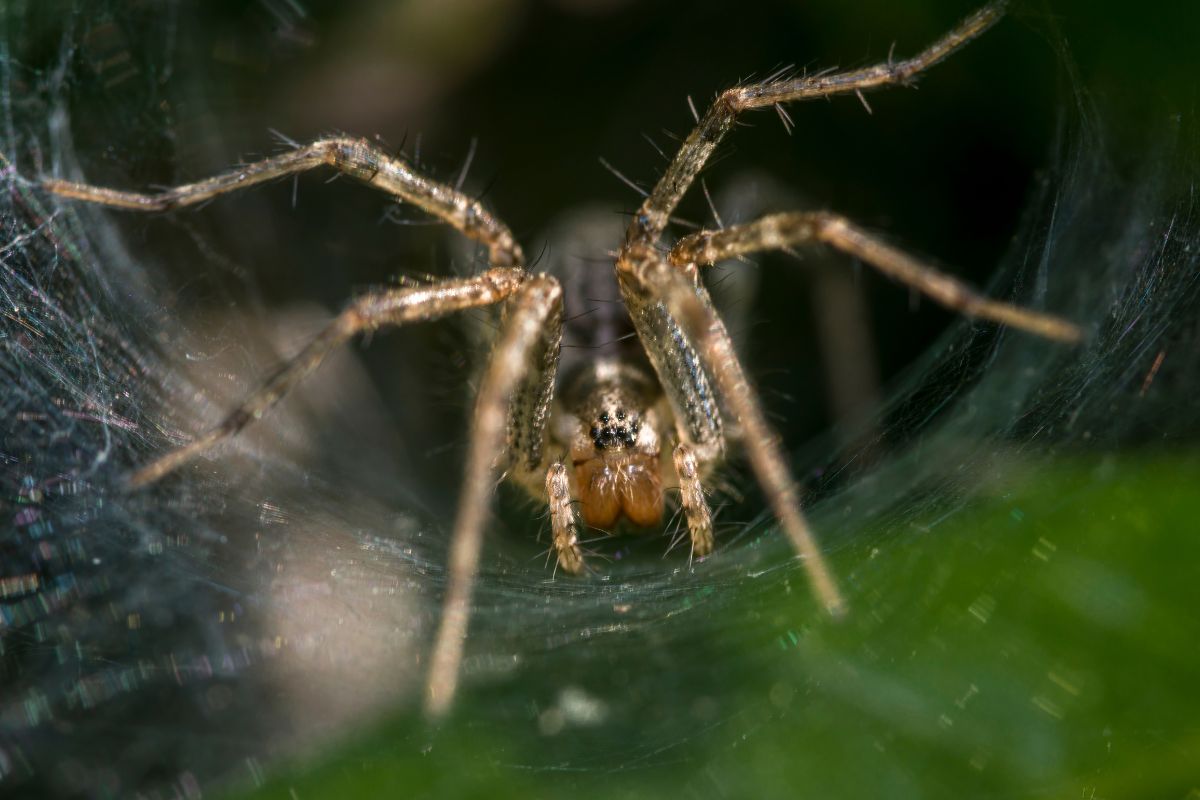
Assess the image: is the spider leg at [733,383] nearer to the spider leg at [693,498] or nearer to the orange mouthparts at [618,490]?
the spider leg at [693,498]

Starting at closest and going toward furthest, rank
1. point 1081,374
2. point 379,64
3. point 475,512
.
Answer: point 475,512
point 1081,374
point 379,64

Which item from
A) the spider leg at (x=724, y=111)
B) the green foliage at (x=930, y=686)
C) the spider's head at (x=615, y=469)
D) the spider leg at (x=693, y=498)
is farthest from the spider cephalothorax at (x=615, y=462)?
the spider leg at (x=724, y=111)

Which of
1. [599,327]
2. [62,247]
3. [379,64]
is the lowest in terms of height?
[599,327]

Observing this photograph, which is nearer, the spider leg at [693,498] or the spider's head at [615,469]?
the spider leg at [693,498]

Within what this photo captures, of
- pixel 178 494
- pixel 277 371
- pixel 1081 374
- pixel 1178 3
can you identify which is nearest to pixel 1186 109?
pixel 1178 3

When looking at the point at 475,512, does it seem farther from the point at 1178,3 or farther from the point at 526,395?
the point at 1178,3

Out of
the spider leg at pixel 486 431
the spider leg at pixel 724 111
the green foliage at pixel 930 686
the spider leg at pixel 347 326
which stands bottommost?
the green foliage at pixel 930 686
